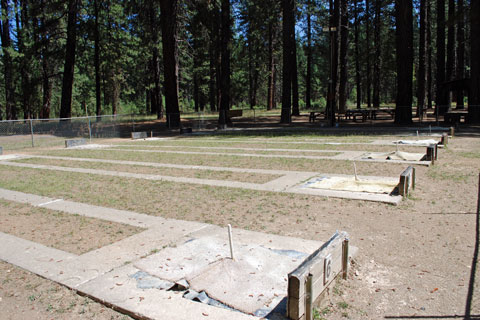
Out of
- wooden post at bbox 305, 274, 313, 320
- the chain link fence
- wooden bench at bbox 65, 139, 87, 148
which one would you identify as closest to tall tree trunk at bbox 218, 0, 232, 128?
the chain link fence

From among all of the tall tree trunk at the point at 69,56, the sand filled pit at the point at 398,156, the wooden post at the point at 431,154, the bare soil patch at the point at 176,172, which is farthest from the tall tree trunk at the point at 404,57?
the tall tree trunk at the point at 69,56

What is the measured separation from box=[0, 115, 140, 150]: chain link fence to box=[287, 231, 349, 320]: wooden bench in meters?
19.2

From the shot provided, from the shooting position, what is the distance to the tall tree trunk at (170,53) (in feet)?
90.2

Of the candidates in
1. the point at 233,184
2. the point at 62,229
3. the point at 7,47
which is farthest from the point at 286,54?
the point at 62,229

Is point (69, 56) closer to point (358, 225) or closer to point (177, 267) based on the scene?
point (358, 225)

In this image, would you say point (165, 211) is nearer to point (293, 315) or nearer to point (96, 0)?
point (293, 315)

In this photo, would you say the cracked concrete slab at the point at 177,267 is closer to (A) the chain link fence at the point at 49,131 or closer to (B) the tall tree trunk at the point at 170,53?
(A) the chain link fence at the point at 49,131

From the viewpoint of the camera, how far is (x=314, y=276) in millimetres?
3486

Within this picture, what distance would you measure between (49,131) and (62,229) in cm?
1707

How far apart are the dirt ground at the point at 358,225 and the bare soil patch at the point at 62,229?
845 millimetres

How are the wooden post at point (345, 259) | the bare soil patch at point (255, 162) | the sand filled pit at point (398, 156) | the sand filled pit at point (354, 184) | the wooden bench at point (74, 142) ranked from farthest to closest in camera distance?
the wooden bench at point (74, 142) < the sand filled pit at point (398, 156) < the bare soil patch at point (255, 162) < the sand filled pit at point (354, 184) < the wooden post at point (345, 259)

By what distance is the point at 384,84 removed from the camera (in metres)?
85.0

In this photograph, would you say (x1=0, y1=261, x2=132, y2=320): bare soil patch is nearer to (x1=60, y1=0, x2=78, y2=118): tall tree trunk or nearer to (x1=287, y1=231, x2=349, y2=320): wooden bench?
(x1=287, y1=231, x2=349, y2=320): wooden bench

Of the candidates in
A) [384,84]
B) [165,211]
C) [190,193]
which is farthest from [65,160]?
[384,84]
